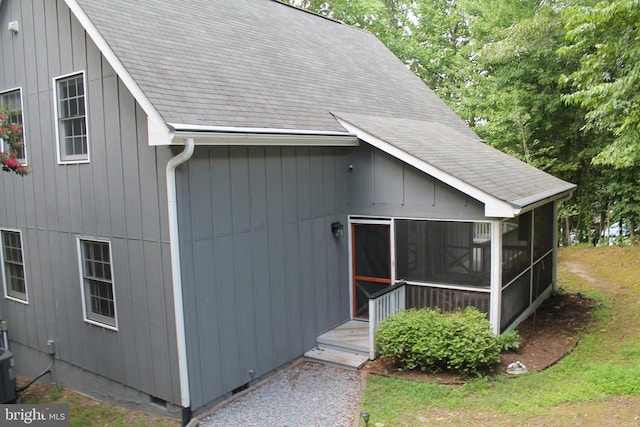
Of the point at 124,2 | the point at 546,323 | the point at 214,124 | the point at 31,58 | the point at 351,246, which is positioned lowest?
the point at 546,323

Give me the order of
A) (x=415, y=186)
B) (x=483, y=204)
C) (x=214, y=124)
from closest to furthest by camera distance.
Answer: (x=214, y=124)
(x=483, y=204)
(x=415, y=186)

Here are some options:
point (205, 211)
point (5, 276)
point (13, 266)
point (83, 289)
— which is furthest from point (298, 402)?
point (5, 276)

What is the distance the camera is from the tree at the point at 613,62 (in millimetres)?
8438

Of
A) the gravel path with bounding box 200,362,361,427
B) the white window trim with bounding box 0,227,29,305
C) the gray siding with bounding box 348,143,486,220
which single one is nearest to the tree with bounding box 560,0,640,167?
the gray siding with bounding box 348,143,486,220

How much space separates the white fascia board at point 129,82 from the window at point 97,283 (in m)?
2.30

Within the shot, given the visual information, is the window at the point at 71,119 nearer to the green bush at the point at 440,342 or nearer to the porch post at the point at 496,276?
the green bush at the point at 440,342

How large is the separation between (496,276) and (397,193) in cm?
209

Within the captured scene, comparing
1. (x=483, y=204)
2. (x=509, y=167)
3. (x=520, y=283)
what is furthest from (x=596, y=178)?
(x=483, y=204)

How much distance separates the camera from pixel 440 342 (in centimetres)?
691

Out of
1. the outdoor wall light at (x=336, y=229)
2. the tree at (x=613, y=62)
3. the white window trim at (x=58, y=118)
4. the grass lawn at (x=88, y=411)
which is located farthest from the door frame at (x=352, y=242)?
the tree at (x=613, y=62)

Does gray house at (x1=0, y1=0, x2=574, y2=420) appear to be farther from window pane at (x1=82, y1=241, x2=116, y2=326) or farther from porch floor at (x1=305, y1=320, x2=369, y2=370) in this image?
porch floor at (x1=305, y1=320, x2=369, y2=370)

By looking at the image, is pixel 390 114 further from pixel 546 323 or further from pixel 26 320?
pixel 26 320

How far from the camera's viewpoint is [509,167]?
996cm

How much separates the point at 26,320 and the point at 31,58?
464 centimetres
